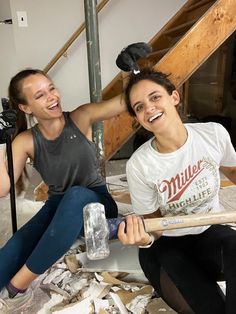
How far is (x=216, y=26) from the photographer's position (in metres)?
1.65

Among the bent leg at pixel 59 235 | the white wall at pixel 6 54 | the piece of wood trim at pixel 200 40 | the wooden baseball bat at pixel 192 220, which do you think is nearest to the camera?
the wooden baseball bat at pixel 192 220

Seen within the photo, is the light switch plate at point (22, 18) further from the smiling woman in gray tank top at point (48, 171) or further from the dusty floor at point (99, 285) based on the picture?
the dusty floor at point (99, 285)

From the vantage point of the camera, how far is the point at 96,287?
1.25 meters

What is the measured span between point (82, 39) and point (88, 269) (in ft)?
6.72

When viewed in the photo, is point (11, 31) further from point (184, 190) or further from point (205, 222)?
point (205, 222)

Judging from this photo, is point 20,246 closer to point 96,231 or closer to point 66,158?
point 66,158

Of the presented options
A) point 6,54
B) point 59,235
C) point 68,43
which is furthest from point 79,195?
point 6,54

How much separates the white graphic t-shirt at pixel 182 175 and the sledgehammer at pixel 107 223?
183 millimetres

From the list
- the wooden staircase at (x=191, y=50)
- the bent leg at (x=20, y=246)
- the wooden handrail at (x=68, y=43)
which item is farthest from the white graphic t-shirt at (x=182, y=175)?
the wooden handrail at (x=68, y=43)

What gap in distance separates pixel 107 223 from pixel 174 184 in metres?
0.28

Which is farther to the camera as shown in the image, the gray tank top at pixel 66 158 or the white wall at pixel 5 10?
the white wall at pixel 5 10

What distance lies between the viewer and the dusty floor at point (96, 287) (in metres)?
1.14

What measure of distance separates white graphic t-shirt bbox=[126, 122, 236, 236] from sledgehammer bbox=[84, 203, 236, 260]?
183 millimetres

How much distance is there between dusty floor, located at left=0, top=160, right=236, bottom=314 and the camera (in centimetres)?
114
